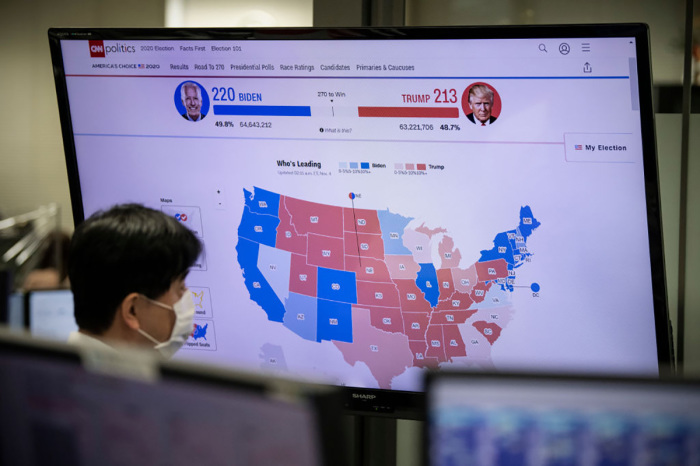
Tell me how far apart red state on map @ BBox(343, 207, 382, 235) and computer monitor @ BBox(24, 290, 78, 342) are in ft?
5.29

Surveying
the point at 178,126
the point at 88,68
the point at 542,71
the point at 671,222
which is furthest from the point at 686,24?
the point at 88,68

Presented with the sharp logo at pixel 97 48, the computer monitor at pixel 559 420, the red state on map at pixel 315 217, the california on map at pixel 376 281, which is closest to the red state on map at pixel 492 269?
the california on map at pixel 376 281

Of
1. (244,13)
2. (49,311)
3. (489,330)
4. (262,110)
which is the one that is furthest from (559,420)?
(49,311)

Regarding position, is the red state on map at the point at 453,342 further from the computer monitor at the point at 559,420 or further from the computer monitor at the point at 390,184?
the computer monitor at the point at 559,420

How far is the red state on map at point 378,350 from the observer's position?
1.69 meters

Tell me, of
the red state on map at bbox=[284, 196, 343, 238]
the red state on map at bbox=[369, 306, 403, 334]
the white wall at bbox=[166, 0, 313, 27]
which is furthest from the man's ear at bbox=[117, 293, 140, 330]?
the white wall at bbox=[166, 0, 313, 27]

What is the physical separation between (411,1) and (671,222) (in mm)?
990

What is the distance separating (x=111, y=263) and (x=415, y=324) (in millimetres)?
696

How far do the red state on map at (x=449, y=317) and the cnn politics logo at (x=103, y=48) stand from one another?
0.99m

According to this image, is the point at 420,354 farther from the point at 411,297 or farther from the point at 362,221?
the point at 362,221

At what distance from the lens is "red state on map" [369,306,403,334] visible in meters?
1.68

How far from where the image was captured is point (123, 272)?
1.46 meters

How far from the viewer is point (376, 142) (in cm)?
167

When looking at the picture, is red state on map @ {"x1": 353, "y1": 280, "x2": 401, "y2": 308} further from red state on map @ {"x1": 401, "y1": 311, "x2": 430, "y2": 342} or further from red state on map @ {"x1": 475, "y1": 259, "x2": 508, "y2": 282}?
red state on map @ {"x1": 475, "y1": 259, "x2": 508, "y2": 282}
